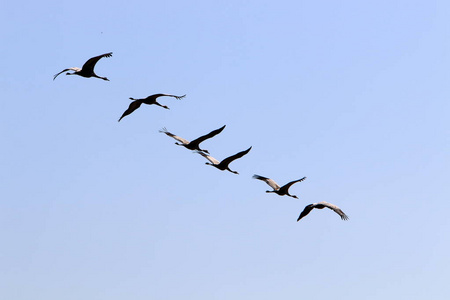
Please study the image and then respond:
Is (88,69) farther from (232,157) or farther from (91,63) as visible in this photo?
(232,157)

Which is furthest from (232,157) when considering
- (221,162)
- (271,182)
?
(271,182)

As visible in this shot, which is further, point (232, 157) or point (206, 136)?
point (232, 157)

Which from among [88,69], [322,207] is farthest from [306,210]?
[88,69]

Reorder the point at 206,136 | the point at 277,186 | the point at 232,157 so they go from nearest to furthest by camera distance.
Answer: the point at 206,136
the point at 232,157
the point at 277,186

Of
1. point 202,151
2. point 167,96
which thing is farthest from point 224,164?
point 167,96

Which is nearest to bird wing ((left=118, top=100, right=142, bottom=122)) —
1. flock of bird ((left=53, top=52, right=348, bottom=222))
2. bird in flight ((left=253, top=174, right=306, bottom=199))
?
flock of bird ((left=53, top=52, right=348, bottom=222))

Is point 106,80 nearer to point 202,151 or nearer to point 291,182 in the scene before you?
point 202,151

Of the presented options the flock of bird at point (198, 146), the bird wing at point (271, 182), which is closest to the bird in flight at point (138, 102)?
the flock of bird at point (198, 146)

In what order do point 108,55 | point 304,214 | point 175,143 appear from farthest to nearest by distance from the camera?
point 304,214 < point 175,143 < point 108,55

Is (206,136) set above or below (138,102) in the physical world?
below

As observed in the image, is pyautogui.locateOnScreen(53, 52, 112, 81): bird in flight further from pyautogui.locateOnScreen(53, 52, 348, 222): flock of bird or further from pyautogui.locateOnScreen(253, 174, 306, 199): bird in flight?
pyautogui.locateOnScreen(253, 174, 306, 199): bird in flight

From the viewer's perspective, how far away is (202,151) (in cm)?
7056

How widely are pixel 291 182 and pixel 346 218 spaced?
15.1ft

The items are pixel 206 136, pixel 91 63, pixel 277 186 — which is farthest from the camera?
pixel 277 186
